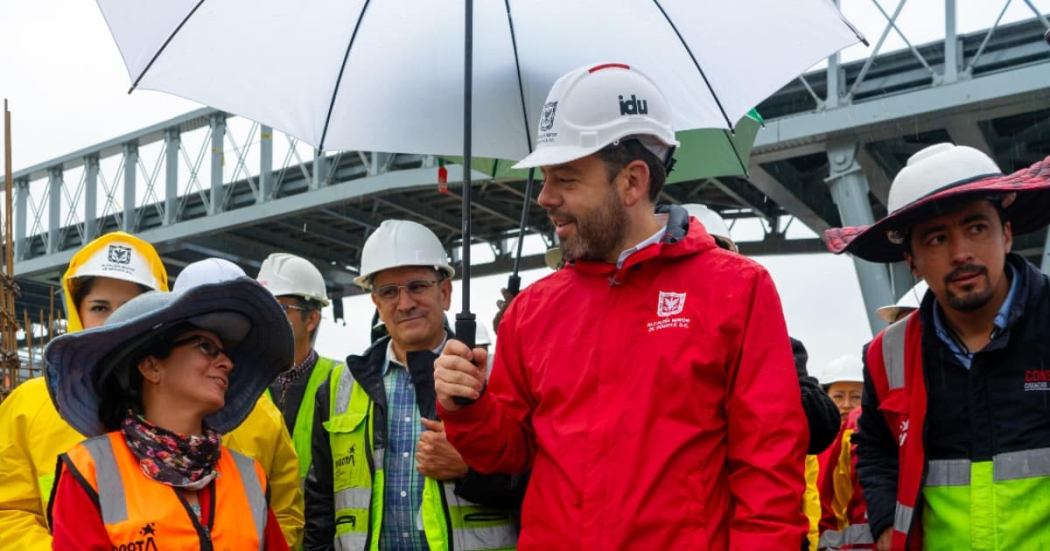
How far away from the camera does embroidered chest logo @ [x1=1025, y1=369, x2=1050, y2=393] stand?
10.5ft

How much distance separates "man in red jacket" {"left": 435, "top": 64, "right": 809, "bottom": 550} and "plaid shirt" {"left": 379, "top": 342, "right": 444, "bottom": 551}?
736mm

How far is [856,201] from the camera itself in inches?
635

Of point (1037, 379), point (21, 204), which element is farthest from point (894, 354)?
point (21, 204)

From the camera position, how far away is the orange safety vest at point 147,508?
3119mm

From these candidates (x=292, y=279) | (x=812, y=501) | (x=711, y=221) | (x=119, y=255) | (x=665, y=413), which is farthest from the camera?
(x=812, y=501)

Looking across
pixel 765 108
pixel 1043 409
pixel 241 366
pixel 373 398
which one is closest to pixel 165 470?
pixel 241 366

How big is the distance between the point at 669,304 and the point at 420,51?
58.3 inches

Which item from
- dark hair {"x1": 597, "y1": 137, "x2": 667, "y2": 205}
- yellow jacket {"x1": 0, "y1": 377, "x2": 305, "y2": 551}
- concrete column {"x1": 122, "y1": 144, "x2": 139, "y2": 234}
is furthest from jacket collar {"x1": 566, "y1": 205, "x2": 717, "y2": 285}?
concrete column {"x1": 122, "y1": 144, "x2": 139, "y2": 234}

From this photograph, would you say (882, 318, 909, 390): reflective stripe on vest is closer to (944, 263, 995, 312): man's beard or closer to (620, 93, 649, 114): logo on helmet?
(944, 263, 995, 312): man's beard

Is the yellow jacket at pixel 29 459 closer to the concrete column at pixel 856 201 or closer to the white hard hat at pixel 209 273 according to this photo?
the white hard hat at pixel 209 273

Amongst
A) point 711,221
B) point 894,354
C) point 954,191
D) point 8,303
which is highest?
point 8,303

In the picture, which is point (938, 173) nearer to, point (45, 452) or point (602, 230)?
point (602, 230)

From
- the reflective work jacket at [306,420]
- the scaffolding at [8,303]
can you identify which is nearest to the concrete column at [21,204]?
the scaffolding at [8,303]

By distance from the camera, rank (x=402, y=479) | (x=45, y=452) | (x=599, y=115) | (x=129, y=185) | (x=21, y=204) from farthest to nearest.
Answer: (x=21, y=204) < (x=129, y=185) < (x=402, y=479) < (x=45, y=452) < (x=599, y=115)
